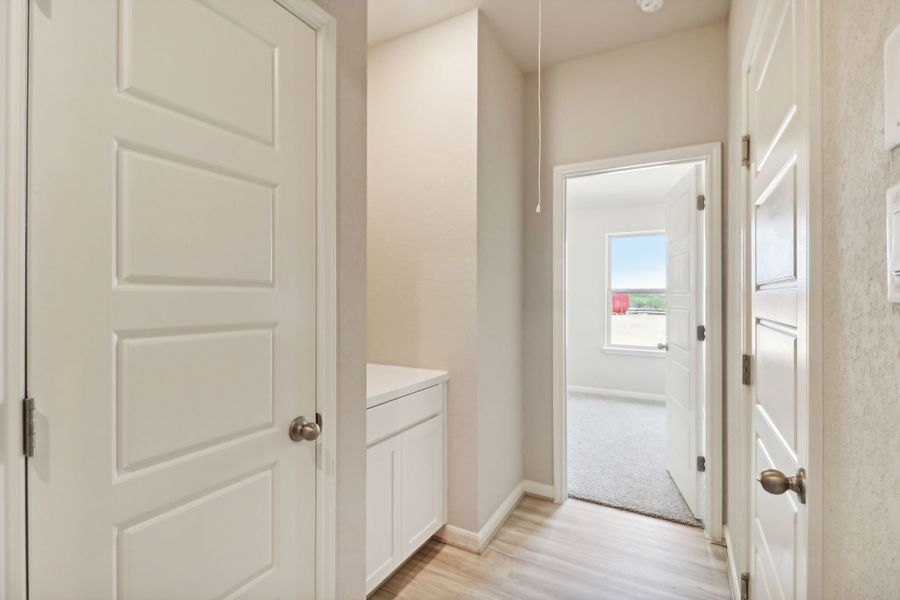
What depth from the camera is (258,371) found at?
1081mm

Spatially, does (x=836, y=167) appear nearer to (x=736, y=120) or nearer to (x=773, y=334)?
(x=773, y=334)

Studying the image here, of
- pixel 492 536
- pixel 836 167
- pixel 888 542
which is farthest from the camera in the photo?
pixel 492 536

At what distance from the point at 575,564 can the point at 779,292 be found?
66.2 inches

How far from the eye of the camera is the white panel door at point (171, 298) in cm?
73

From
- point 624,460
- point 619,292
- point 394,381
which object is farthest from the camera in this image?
point 619,292

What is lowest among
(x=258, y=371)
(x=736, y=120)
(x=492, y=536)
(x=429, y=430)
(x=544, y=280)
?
(x=492, y=536)

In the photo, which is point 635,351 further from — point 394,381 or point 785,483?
point 785,483

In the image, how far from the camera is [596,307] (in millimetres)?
5766

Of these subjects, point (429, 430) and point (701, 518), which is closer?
point (429, 430)

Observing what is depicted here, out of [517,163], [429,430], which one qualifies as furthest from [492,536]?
[517,163]

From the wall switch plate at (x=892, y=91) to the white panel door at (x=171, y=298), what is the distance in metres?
1.16

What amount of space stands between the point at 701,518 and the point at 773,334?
187 centimetres

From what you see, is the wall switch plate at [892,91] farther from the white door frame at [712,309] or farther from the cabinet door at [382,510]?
the white door frame at [712,309]

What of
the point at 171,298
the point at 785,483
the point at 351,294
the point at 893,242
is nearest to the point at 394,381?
the point at 351,294
